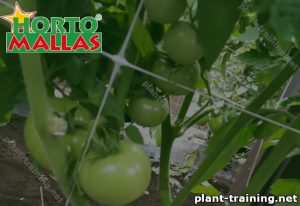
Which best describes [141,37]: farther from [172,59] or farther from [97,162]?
[97,162]

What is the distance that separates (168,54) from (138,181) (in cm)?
14

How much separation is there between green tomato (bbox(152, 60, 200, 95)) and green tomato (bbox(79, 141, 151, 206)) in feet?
0.32

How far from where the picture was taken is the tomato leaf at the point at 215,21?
391 millimetres

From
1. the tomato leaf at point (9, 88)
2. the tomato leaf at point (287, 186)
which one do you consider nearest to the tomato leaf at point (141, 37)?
the tomato leaf at point (9, 88)

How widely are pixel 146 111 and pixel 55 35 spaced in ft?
0.44

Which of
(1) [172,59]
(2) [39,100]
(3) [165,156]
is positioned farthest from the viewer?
(3) [165,156]

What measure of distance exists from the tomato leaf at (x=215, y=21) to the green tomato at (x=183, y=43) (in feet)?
0.06

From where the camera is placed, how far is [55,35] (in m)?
0.44

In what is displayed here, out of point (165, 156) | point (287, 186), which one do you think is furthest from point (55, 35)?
point (287, 186)

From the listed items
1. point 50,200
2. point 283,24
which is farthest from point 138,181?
point 50,200

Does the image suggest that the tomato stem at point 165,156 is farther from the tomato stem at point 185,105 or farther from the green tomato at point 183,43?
the green tomato at point 183,43

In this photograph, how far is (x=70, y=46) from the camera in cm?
45

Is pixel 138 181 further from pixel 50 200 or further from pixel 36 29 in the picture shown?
pixel 50 200

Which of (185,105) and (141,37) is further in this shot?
(185,105)
